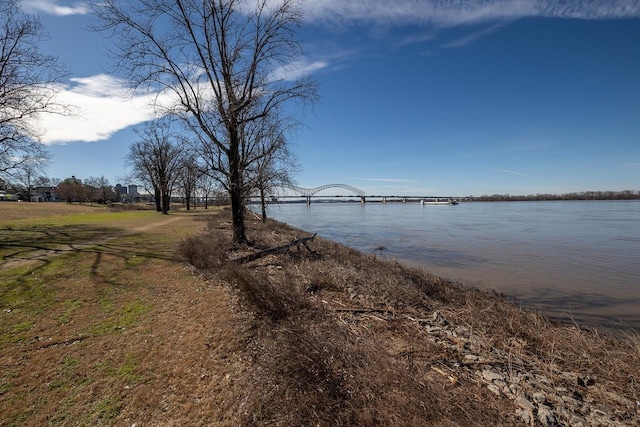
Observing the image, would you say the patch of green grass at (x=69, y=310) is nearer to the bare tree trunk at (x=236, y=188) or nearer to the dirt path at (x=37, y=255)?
the dirt path at (x=37, y=255)

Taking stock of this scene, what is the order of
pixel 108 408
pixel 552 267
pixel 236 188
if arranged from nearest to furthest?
pixel 108 408 → pixel 236 188 → pixel 552 267

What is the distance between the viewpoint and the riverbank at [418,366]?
10.5 ft

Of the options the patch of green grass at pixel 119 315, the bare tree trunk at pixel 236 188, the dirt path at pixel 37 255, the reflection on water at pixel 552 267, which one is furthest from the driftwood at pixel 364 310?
the dirt path at pixel 37 255

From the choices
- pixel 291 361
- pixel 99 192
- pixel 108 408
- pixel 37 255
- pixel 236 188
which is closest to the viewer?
pixel 108 408

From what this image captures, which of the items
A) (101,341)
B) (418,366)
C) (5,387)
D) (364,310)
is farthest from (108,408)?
(364,310)

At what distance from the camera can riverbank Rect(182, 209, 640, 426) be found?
3.21 metres

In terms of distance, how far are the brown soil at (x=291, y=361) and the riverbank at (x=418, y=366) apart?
0.07 ft

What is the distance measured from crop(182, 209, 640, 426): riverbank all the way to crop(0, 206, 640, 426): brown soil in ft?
0.07

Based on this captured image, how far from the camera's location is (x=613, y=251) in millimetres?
16406

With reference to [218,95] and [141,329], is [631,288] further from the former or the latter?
[218,95]

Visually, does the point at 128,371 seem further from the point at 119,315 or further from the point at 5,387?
the point at 119,315

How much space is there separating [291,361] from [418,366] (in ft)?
5.63

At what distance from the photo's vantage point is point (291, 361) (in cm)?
405

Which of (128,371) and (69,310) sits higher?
(69,310)
